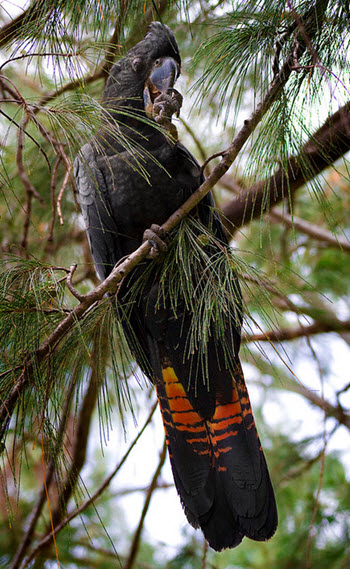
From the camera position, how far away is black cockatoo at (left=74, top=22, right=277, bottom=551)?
5.53ft

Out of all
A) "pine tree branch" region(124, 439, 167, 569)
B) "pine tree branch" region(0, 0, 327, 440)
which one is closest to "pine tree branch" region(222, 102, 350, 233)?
"pine tree branch" region(0, 0, 327, 440)

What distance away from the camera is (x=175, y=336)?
75.1 inches

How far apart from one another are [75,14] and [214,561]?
3062 millimetres

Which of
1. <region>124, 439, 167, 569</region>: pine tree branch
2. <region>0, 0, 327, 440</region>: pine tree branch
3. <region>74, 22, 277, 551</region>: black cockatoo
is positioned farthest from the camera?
<region>124, 439, 167, 569</region>: pine tree branch

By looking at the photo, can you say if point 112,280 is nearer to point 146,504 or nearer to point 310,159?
point 310,159

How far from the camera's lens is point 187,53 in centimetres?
254

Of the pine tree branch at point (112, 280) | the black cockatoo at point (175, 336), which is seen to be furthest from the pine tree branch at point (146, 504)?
the pine tree branch at point (112, 280)

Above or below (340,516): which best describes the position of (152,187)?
above

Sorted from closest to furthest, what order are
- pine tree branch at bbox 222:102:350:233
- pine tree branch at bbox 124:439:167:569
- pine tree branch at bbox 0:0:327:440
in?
pine tree branch at bbox 0:0:327:440 → pine tree branch at bbox 222:102:350:233 → pine tree branch at bbox 124:439:167:569

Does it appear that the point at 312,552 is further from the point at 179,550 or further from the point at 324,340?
Result: the point at 324,340

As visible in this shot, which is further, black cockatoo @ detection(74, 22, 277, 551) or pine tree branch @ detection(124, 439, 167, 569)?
pine tree branch @ detection(124, 439, 167, 569)

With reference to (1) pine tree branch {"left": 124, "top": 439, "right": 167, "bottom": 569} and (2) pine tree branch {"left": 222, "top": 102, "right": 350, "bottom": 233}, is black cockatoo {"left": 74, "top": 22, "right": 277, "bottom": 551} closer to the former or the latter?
(2) pine tree branch {"left": 222, "top": 102, "right": 350, "bottom": 233}

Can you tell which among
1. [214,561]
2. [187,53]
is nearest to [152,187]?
[187,53]

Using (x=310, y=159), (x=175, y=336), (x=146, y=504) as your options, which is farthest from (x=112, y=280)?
(x=146, y=504)
